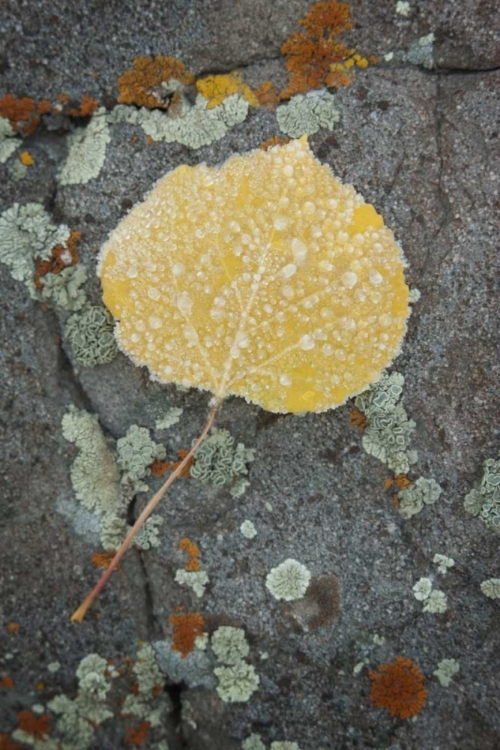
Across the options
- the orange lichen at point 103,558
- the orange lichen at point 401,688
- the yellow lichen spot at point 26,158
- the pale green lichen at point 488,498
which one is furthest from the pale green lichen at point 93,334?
the orange lichen at point 401,688

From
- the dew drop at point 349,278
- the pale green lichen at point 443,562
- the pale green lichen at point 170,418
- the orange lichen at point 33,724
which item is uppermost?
the dew drop at point 349,278

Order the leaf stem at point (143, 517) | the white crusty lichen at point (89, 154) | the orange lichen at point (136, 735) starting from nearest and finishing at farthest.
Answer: the leaf stem at point (143, 517) → the white crusty lichen at point (89, 154) → the orange lichen at point (136, 735)

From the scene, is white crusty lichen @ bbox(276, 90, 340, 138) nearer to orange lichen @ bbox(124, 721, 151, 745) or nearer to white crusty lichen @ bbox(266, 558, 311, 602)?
white crusty lichen @ bbox(266, 558, 311, 602)

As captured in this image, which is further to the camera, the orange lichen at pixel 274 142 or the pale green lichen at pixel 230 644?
the pale green lichen at pixel 230 644

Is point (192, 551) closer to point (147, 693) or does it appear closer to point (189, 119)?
point (147, 693)

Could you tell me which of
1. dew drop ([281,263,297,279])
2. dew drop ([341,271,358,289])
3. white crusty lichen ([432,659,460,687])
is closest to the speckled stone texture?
white crusty lichen ([432,659,460,687])

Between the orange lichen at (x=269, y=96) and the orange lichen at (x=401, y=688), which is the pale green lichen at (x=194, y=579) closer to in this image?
the orange lichen at (x=401, y=688)
